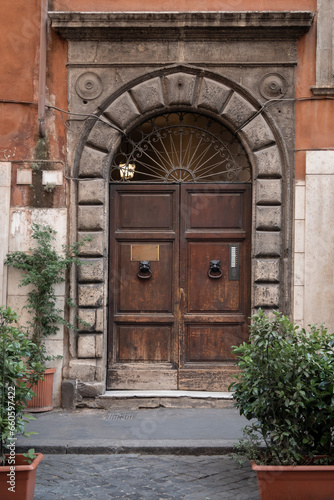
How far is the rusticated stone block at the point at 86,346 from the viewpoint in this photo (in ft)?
26.5

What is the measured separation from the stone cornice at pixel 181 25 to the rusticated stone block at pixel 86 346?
142 inches

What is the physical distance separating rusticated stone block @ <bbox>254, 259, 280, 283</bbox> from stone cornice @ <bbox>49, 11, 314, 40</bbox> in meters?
2.69

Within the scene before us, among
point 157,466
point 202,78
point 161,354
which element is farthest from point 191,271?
point 157,466

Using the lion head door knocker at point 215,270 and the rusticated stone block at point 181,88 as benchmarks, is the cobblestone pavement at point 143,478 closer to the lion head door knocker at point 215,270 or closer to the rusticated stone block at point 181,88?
the lion head door knocker at point 215,270

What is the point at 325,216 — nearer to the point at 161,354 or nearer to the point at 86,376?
the point at 161,354

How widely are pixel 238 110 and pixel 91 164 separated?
1.89 meters

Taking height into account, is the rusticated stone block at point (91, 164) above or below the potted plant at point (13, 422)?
above

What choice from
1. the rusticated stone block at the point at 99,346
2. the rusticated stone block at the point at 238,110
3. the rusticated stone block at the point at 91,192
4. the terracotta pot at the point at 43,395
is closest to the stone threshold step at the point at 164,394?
the rusticated stone block at the point at 99,346

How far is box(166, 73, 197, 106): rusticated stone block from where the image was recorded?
8.18 m

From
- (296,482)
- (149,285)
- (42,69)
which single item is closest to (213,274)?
(149,285)

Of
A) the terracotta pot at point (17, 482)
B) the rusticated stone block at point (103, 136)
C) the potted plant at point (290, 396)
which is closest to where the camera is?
the terracotta pot at point (17, 482)

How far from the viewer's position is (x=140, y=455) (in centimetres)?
622

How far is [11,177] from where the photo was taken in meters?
8.14

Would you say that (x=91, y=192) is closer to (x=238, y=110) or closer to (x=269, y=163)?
(x=238, y=110)
